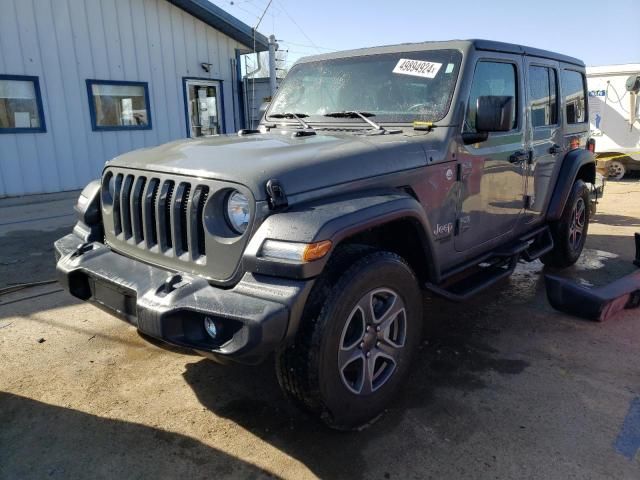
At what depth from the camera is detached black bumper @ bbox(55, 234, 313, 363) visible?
6.81ft

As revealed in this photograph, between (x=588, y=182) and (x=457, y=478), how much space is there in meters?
4.33

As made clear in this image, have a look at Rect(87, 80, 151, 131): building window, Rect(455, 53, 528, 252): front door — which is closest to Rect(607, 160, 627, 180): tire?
Rect(455, 53, 528, 252): front door

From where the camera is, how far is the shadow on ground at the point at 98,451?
235 cm

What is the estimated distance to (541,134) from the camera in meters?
4.28

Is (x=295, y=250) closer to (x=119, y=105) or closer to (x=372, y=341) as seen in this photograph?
(x=372, y=341)

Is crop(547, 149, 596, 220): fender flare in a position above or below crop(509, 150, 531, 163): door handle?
below

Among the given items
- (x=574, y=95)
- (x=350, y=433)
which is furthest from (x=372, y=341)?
(x=574, y=95)

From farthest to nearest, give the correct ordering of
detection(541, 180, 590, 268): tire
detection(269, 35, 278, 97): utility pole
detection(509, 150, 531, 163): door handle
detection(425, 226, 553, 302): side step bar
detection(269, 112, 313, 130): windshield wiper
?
detection(269, 35, 278, 97): utility pole < detection(541, 180, 590, 268): tire < detection(509, 150, 531, 163): door handle < detection(269, 112, 313, 130): windshield wiper < detection(425, 226, 553, 302): side step bar

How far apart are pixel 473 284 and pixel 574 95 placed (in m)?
2.76

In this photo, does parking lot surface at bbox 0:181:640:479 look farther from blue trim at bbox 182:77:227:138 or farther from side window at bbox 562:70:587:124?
blue trim at bbox 182:77:227:138

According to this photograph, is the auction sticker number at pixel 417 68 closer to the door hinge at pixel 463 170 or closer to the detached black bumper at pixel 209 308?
the door hinge at pixel 463 170

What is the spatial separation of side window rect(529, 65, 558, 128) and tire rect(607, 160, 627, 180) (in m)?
9.41

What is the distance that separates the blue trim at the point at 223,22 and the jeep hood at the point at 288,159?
8.85 metres

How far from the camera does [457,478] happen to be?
230 cm
